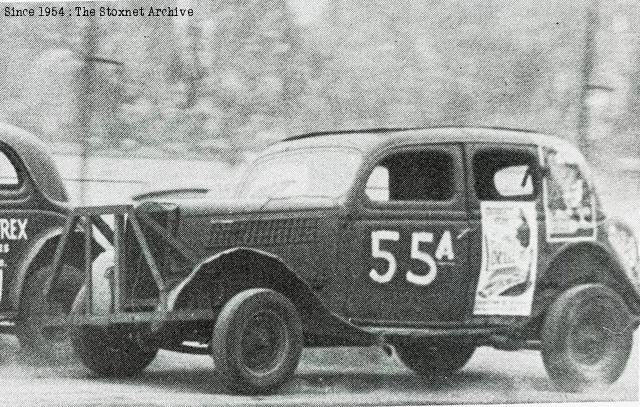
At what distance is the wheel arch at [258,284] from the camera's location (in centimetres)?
460

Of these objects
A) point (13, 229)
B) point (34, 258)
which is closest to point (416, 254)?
point (34, 258)

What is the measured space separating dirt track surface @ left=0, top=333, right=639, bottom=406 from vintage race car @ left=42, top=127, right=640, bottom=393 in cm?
16

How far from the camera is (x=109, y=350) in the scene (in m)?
5.13

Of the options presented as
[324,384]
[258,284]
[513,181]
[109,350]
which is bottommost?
[324,384]

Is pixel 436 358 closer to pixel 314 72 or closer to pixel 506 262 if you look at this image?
pixel 506 262

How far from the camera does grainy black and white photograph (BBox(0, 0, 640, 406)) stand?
480cm

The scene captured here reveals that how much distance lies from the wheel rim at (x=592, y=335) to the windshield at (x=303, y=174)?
5.46 ft

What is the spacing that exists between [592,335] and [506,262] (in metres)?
0.72

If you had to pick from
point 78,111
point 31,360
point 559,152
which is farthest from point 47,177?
point 559,152

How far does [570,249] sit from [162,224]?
7.99ft

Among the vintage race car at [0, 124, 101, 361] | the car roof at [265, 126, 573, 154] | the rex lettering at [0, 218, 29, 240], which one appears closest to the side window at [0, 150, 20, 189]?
the vintage race car at [0, 124, 101, 361]

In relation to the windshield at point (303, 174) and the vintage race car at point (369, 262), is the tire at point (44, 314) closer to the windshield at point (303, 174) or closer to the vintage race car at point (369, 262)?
the vintage race car at point (369, 262)

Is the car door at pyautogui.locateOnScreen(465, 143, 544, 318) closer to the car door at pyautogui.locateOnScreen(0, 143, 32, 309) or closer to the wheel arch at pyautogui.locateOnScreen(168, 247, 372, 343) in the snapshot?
the wheel arch at pyautogui.locateOnScreen(168, 247, 372, 343)

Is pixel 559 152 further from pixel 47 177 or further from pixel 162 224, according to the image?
pixel 47 177
